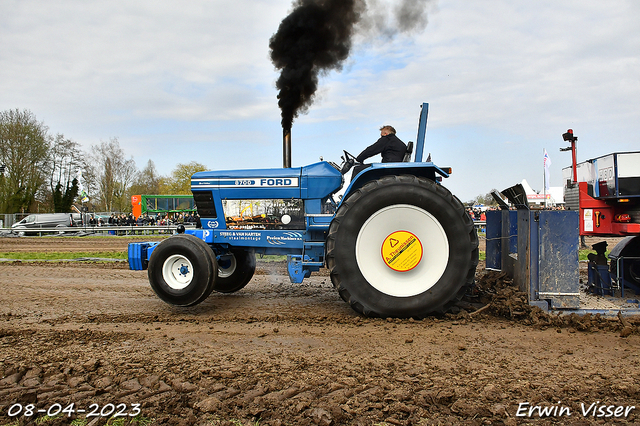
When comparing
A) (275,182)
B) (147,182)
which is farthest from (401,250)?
(147,182)

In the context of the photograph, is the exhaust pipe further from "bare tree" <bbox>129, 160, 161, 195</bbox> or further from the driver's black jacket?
"bare tree" <bbox>129, 160, 161, 195</bbox>

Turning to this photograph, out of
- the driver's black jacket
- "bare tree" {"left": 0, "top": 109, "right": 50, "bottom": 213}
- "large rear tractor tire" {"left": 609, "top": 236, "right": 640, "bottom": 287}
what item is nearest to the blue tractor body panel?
the driver's black jacket

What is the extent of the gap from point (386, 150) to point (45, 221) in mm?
28849

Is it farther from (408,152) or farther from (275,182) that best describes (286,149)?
(408,152)

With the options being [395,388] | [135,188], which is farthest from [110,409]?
[135,188]

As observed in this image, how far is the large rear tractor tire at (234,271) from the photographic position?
6.32 meters

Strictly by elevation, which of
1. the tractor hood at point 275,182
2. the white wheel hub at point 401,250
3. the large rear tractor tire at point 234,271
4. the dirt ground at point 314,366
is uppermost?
the tractor hood at point 275,182

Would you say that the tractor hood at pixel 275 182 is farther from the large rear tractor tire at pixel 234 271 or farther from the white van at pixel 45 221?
the white van at pixel 45 221

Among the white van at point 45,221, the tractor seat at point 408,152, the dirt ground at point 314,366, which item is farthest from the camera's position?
the white van at point 45,221

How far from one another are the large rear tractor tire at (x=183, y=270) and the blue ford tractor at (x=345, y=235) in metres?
0.01

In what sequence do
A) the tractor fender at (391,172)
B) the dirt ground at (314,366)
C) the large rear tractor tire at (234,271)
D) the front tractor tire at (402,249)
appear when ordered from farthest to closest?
Answer: the large rear tractor tire at (234,271), the tractor fender at (391,172), the front tractor tire at (402,249), the dirt ground at (314,366)

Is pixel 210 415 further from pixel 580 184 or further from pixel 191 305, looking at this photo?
pixel 580 184

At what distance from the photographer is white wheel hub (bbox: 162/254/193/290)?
16.9 feet

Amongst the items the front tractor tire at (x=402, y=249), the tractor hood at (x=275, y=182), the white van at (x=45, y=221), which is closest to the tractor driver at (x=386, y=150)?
the tractor hood at (x=275, y=182)
